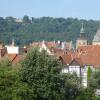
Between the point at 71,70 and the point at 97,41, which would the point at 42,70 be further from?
the point at 97,41

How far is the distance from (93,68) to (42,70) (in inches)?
1012

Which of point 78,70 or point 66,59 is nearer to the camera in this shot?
point 78,70

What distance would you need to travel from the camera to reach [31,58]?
187ft

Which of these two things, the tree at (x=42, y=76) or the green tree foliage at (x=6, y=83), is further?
the tree at (x=42, y=76)

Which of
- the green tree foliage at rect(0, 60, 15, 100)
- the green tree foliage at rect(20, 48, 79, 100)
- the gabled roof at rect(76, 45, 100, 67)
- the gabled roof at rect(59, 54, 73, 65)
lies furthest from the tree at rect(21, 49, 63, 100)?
the gabled roof at rect(76, 45, 100, 67)

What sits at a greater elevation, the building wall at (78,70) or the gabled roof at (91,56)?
the gabled roof at (91,56)

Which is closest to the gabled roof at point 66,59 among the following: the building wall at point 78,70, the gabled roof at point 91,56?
the building wall at point 78,70

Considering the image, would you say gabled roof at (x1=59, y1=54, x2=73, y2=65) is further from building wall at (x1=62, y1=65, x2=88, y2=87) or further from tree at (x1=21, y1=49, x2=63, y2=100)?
tree at (x1=21, y1=49, x2=63, y2=100)

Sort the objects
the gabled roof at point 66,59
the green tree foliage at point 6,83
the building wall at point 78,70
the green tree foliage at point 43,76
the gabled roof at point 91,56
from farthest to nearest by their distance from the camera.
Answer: the gabled roof at point 91,56
the gabled roof at point 66,59
the building wall at point 78,70
the green tree foliage at point 43,76
the green tree foliage at point 6,83

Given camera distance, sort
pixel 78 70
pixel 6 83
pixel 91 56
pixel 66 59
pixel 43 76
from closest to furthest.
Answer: pixel 6 83 → pixel 43 76 → pixel 78 70 → pixel 66 59 → pixel 91 56

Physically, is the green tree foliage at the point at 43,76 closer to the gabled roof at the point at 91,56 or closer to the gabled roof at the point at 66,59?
the gabled roof at the point at 66,59

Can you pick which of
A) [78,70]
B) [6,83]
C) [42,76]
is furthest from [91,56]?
[6,83]

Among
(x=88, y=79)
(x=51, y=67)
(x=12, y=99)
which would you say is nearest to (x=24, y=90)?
(x=12, y=99)

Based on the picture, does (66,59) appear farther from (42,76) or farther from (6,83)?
(6,83)
